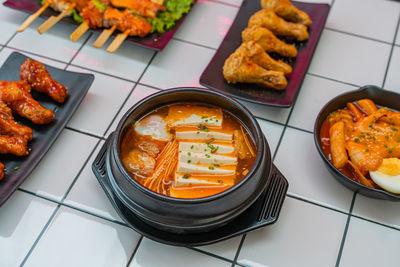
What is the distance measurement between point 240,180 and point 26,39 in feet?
5.44

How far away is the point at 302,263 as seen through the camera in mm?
1664

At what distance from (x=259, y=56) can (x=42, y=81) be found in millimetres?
1064

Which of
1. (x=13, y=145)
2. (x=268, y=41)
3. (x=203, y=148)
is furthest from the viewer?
(x=268, y=41)

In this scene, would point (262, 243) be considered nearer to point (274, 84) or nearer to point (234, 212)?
point (234, 212)

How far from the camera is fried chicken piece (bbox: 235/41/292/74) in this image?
2.12 meters

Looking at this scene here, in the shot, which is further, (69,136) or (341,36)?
(341,36)

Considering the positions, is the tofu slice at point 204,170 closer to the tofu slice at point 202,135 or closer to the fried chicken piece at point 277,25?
the tofu slice at point 202,135

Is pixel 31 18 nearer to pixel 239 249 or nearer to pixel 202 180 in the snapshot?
pixel 202 180

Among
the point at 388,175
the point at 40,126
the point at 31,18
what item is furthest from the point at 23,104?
the point at 388,175

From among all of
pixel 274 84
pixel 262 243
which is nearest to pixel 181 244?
pixel 262 243

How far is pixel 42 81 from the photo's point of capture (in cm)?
203

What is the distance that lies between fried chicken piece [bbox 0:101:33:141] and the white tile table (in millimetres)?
140

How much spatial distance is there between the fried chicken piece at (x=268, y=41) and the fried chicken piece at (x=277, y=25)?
70 mm

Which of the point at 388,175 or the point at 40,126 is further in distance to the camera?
the point at 40,126
